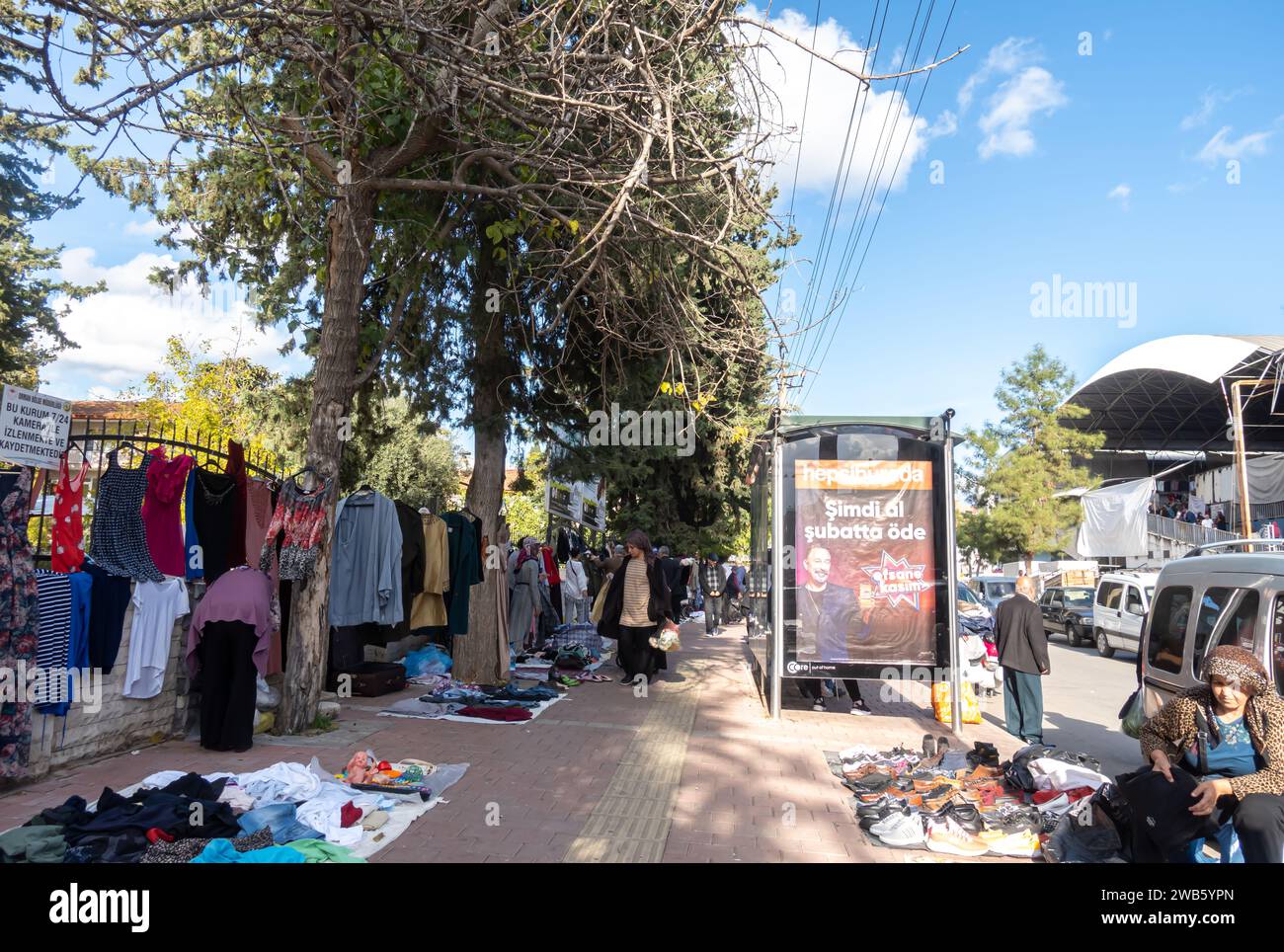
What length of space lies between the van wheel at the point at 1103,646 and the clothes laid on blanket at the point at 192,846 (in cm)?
2068

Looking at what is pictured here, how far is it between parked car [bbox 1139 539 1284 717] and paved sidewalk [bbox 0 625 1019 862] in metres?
2.29

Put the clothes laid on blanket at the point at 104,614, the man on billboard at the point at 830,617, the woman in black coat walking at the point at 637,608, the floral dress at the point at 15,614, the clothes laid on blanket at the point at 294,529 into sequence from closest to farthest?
the floral dress at the point at 15,614
the clothes laid on blanket at the point at 104,614
the clothes laid on blanket at the point at 294,529
the man on billboard at the point at 830,617
the woman in black coat walking at the point at 637,608

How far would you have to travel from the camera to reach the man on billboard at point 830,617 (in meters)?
8.96

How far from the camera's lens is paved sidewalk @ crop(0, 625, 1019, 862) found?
16.4ft

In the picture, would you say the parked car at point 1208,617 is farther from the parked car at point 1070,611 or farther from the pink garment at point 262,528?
the parked car at point 1070,611

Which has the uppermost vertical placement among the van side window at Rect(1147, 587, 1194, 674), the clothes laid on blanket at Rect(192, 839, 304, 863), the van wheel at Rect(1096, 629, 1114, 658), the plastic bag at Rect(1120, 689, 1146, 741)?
the van side window at Rect(1147, 587, 1194, 674)

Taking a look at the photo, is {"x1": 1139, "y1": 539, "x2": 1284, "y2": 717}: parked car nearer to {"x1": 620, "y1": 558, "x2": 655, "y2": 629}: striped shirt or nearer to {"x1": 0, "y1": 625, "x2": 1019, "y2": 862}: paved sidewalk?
{"x1": 0, "y1": 625, "x2": 1019, "y2": 862}: paved sidewalk

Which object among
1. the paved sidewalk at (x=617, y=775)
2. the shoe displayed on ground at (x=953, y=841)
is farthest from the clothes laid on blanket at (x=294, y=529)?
the shoe displayed on ground at (x=953, y=841)

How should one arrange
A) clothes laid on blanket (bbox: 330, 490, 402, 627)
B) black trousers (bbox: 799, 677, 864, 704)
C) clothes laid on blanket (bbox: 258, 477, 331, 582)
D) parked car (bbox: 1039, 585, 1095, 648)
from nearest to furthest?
clothes laid on blanket (bbox: 258, 477, 331, 582) < clothes laid on blanket (bbox: 330, 490, 402, 627) < black trousers (bbox: 799, 677, 864, 704) < parked car (bbox: 1039, 585, 1095, 648)

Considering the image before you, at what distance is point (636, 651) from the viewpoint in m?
11.7

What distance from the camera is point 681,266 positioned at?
31.8 feet

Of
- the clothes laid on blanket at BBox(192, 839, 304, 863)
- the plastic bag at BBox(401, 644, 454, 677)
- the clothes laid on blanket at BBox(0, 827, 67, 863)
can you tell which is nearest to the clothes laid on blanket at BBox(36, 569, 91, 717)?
the clothes laid on blanket at BBox(0, 827, 67, 863)

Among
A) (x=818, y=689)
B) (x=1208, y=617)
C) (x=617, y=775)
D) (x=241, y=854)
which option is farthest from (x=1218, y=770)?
(x=818, y=689)
